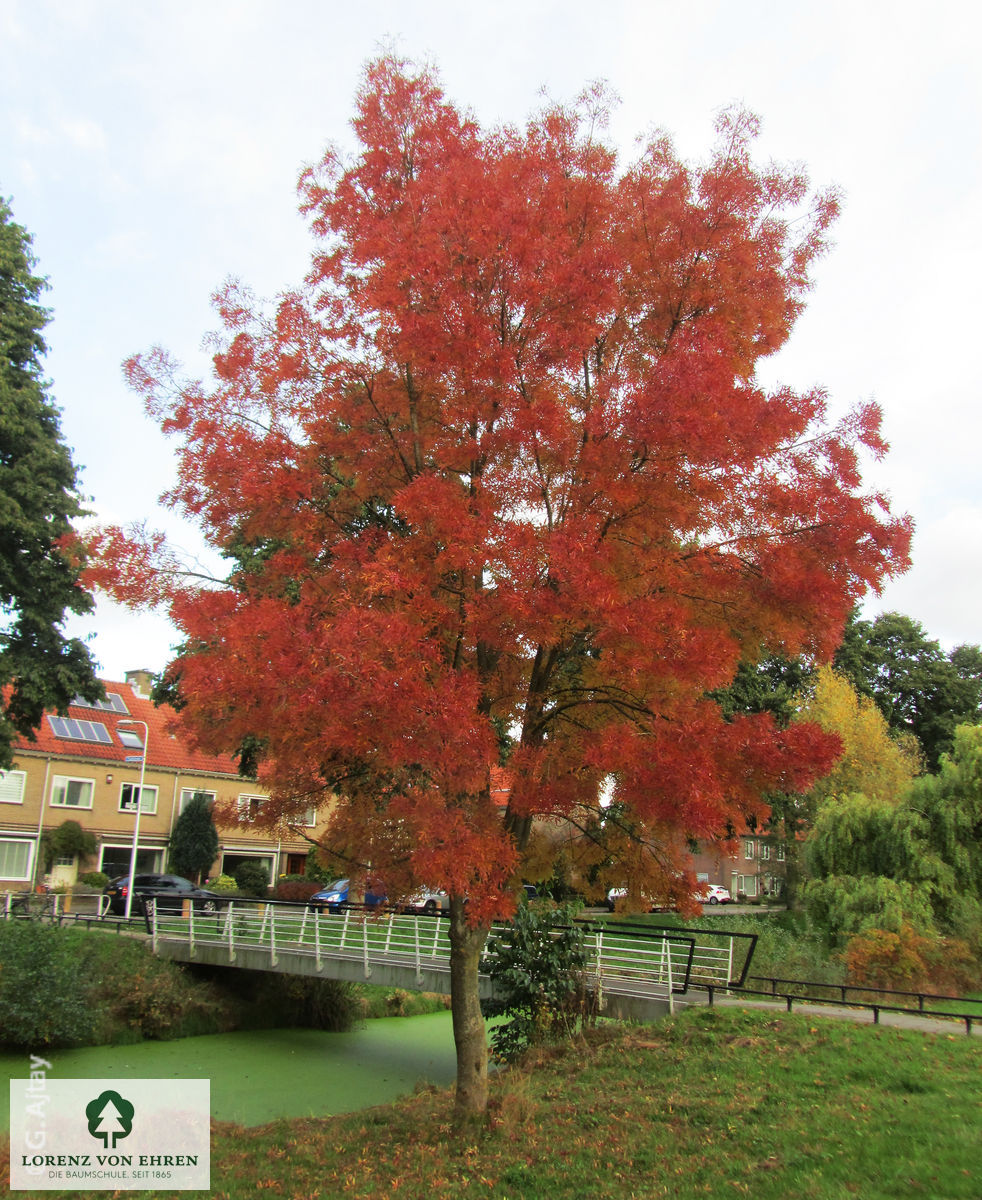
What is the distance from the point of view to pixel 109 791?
35.8 meters

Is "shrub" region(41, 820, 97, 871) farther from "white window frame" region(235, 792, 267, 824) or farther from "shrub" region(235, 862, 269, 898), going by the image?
"white window frame" region(235, 792, 267, 824)

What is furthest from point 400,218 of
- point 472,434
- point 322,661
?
point 322,661

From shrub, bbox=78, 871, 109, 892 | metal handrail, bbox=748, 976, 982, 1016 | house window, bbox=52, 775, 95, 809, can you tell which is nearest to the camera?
metal handrail, bbox=748, 976, 982, 1016

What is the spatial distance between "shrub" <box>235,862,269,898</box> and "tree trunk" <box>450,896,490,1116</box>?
29.8 m

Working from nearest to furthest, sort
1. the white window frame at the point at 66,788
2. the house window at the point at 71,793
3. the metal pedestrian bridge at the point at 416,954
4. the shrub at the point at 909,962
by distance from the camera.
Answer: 1. the metal pedestrian bridge at the point at 416,954
2. the shrub at the point at 909,962
3. the white window frame at the point at 66,788
4. the house window at the point at 71,793

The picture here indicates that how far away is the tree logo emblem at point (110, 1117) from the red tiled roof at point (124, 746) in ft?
86.9

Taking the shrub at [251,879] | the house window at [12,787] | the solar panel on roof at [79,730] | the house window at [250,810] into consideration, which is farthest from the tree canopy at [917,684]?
the house window at [250,810]

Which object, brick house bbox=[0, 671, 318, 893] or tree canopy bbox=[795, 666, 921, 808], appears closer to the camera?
tree canopy bbox=[795, 666, 921, 808]

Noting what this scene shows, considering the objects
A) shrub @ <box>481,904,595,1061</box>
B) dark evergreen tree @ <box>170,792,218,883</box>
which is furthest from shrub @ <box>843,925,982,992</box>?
dark evergreen tree @ <box>170,792,218,883</box>

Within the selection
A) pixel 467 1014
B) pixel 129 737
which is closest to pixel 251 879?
pixel 129 737

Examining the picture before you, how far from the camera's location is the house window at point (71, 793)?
33.8 meters

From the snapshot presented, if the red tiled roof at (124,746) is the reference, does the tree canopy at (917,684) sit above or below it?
above

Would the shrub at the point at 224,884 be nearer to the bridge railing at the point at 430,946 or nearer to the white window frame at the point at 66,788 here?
the white window frame at the point at 66,788

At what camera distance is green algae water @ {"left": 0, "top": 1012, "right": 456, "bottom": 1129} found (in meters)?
13.0
